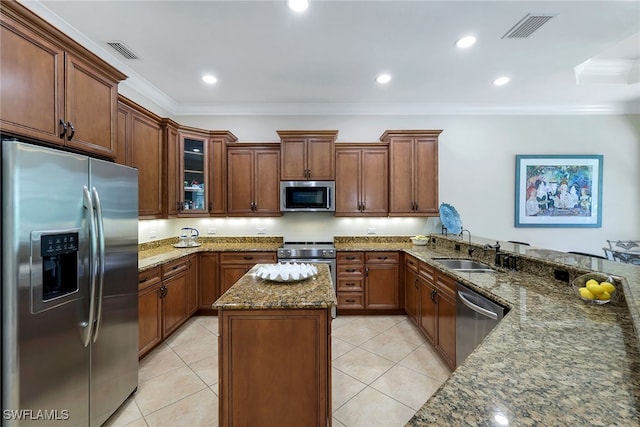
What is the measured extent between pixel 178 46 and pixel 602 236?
267 inches

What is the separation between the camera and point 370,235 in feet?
14.1

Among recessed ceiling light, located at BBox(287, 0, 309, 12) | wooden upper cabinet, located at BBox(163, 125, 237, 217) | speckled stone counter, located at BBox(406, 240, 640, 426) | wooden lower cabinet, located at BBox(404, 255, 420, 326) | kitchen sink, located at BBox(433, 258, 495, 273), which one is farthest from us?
wooden upper cabinet, located at BBox(163, 125, 237, 217)

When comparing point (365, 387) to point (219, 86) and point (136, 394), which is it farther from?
point (219, 86)

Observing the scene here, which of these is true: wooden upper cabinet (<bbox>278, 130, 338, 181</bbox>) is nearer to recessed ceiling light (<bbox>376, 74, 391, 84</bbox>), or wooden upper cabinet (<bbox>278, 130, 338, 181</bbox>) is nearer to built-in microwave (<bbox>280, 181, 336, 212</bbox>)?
built-in microwave (<bbox>280, 181, 336, 212</bbox>)

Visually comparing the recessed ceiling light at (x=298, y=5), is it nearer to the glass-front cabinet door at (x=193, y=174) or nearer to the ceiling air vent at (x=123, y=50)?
the ceiling air vent at (x=123, y=50)

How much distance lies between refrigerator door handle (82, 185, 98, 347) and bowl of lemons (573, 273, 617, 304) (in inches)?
119

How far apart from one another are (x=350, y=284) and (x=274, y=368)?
2.27 metres

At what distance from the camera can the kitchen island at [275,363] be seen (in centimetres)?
152

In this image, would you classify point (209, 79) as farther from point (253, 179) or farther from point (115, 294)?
point (115, 294)

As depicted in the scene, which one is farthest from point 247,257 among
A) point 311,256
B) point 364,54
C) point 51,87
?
point 364,54

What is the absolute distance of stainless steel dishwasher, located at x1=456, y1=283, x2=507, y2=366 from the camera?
172 cm

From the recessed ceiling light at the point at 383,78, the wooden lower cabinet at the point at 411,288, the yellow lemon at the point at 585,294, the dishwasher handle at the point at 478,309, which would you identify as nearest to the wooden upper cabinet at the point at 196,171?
the recessed ceiling light at the point at 383,78

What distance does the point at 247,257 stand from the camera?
3.71 metres

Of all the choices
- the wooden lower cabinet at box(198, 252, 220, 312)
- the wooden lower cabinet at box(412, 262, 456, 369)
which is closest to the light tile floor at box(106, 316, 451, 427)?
the wooden lower cabinet at box(412, 262, 456, 369)
